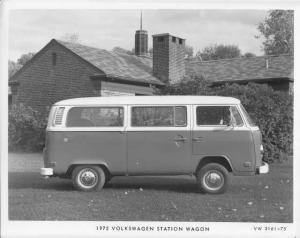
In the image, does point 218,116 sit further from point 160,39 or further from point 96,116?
point 96,116

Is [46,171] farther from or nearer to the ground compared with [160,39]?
nearer to the ground

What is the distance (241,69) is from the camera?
20.8ft

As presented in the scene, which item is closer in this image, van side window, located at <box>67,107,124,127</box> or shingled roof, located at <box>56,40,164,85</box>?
shingled roof, located at <box>56,40,164,85</box>

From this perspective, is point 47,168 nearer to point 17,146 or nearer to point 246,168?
point 17,146

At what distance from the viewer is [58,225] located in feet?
18.6

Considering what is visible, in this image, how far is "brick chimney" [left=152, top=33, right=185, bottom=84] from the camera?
597cm

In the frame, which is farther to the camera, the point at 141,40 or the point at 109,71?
the point at 109,71

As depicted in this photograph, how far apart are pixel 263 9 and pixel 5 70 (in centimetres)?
Result: 295

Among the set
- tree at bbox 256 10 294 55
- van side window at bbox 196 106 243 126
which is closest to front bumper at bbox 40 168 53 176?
van side window at bbox 196 106 243 126

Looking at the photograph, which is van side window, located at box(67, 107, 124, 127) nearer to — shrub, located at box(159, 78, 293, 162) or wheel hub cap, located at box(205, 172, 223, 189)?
shrub, located at box(159, 78, 293, 162)

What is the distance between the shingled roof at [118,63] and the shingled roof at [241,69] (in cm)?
52

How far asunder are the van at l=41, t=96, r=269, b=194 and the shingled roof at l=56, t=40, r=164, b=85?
0.29 m

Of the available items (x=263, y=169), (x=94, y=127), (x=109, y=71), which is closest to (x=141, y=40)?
(x=109, y=71)

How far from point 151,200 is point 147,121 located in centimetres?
97
